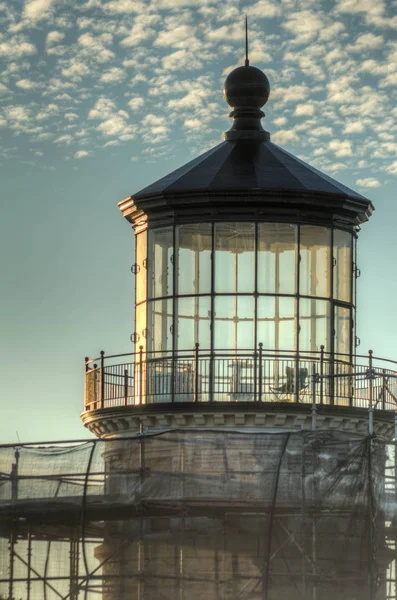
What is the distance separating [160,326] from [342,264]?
11.2ft

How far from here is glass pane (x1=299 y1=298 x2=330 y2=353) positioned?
25.9m

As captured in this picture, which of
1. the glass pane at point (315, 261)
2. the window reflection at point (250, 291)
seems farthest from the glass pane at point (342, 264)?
the glass pane at point (315, 261)

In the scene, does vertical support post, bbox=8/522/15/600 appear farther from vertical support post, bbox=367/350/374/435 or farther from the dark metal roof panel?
the dark metal roof panel

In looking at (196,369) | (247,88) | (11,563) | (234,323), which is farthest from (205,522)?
(247,88)

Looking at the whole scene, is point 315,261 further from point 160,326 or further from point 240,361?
point 160,326

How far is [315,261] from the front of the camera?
2631 cm

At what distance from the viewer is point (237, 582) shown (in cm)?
2038

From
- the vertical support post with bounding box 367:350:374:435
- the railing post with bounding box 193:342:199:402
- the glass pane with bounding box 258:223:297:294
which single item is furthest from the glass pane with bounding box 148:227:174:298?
the vertical support post with bounding box 367:350:374:435

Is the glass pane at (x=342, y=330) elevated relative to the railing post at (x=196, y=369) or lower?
elevated

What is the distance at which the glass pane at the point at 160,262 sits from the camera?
26484 millimetres

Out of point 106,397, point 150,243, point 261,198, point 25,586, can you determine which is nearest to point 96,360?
point 106,397

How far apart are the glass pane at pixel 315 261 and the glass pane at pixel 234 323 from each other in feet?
3.41

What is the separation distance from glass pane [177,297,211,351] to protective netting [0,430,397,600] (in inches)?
172

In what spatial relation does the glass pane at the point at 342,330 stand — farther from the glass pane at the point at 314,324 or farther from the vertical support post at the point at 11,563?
the vertical support post at the point at 11,563
